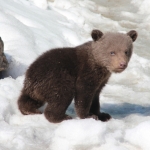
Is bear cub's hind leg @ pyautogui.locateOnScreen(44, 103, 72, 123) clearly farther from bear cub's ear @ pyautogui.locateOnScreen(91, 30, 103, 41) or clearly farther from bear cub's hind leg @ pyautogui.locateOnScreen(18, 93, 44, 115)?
bear cub's ear @ pyautogui.locateOnScreen(91, 30, 103, 41)

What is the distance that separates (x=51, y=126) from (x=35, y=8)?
634cm

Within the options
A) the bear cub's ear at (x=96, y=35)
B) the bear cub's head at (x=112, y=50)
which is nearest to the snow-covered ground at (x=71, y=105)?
the bear cub's head at (x=112, y=50)

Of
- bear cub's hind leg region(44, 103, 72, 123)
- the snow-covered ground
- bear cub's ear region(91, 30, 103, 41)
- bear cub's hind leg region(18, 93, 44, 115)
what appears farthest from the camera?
bear cub's ear region(91, 30, 103, 41)

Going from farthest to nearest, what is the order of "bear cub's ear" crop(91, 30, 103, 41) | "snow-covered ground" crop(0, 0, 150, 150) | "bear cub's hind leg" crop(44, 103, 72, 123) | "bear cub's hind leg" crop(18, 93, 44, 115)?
"bear cub's ear" crop(91, 30, 103, 41) < "bear cub's hind leg" crop(18, 93, 44, 115) < "bear cub's hind leg" crop(44, 103, 72, 123) < "snow-covered ground" crop(0, 0, 150, 150)

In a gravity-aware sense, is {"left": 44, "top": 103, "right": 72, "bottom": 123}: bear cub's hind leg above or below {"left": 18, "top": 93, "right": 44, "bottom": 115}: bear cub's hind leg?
above

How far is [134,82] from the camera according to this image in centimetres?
765

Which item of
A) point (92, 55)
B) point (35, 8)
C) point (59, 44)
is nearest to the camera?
point (92, 55)

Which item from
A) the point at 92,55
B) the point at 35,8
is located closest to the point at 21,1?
the point at 35,8

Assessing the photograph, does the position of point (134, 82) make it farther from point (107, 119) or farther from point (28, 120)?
point (28, 120)

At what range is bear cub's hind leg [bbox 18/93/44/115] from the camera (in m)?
5.54

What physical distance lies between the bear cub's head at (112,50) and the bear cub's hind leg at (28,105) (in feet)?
3.50

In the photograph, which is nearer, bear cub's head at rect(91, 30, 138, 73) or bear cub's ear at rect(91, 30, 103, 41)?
bear cub's head at rect(91, 30, 138, 73)

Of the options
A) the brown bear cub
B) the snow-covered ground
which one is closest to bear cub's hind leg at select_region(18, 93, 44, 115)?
the brown bear cub

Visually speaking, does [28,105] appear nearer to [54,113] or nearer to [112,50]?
[54,113]
